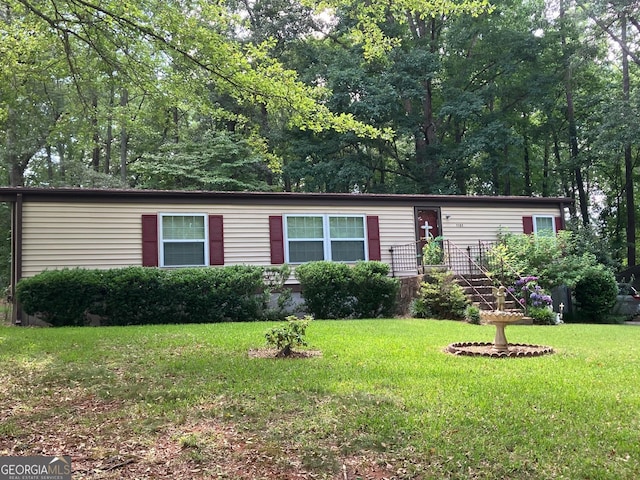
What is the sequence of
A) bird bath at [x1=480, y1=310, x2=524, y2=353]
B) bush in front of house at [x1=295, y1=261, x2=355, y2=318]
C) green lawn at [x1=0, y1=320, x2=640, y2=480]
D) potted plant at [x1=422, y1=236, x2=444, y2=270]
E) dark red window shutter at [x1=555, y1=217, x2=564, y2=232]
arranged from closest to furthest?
green lawn at [x1=0, y1=320, x2=640, y2=480]
bird bath at [x1=480, y1=310, x2=524, y2=353]
bush in front of house at [x1=295, y1=261, x2=355, y2=318]
potted plant at [x1=422, y1=236, x2=444, y2=270]
dark red window shutter at [x1=555, y1=217, x2=564, y2=232]

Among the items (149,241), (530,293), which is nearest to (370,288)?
(530,293)

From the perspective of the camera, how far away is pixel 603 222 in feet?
87.4

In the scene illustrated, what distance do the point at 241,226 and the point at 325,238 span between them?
2208mm

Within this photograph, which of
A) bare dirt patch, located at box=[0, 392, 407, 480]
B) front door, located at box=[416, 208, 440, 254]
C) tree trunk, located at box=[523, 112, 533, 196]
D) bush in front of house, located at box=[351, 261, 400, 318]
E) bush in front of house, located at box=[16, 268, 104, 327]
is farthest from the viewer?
tree trunk, located at box=[523, 112, 533, 196]

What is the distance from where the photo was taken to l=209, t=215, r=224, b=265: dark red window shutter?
12156mm

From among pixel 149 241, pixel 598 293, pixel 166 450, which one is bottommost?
pixel 166 450

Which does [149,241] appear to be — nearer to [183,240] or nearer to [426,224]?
[183,240]

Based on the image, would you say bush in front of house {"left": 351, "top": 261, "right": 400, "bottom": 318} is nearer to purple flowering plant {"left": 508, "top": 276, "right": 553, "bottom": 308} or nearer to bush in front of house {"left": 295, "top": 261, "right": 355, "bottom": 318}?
bush in front of house {"left": 295, "top": 261, "right": 355, "bottom": 318}

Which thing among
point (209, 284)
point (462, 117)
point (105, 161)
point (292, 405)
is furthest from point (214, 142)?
point (292, 405)

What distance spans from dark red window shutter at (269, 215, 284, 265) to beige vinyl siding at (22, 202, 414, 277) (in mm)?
126

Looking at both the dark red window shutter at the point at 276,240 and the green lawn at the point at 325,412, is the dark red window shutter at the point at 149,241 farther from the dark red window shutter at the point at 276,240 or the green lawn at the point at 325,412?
the green lawn at the point at 325,412

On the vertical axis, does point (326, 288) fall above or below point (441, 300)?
above

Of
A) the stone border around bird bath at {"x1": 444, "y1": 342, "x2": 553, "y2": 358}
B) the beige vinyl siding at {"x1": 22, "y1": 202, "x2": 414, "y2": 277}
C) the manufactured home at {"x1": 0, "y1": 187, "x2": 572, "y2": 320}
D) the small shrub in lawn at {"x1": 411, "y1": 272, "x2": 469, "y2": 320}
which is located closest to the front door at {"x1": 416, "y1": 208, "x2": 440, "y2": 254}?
the manufactured home at {"x1": 0, "y1": 187, "x2": 572, "y2": 320}

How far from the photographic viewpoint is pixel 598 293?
1393cm
